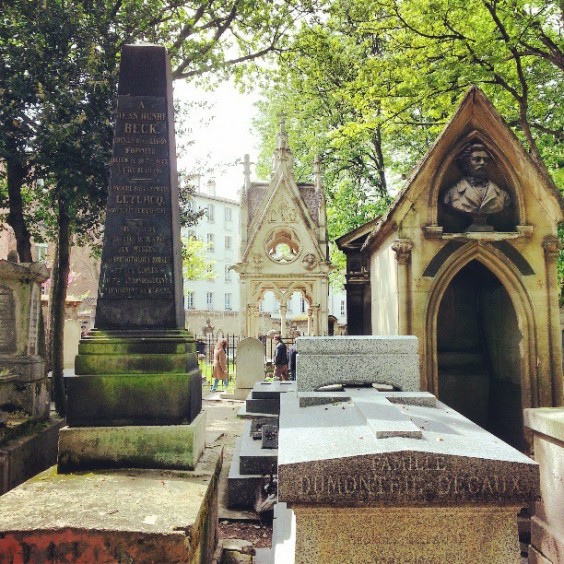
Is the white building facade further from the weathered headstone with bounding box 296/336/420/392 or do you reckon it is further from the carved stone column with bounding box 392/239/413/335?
the weathered headstone with bounding box 296/336/420/392

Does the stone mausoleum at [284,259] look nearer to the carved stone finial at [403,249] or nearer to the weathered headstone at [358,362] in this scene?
the carved stone finial at [403,249]

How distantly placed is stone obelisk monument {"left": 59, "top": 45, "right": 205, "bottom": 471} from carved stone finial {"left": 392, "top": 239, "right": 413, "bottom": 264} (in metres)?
2.94

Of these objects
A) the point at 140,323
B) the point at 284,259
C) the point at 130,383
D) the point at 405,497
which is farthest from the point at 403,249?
the point at 284,259

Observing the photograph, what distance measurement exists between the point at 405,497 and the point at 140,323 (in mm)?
2565

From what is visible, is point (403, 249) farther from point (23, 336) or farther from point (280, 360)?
point (280, 360)

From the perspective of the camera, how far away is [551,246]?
593 centimetres

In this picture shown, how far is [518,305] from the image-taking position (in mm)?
5969

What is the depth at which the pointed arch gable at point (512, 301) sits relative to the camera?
5.88m

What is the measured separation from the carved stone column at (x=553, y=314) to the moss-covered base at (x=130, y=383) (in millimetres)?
4416

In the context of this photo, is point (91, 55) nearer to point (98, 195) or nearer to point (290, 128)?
point (98, 195)

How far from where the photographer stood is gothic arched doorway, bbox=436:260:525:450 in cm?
641

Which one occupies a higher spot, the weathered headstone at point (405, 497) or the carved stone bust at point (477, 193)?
the carved stone bust at point (477, 193)

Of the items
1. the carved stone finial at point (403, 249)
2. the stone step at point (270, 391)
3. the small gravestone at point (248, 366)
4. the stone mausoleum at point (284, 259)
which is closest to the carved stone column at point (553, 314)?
the carved stone finial at point (403, 249)

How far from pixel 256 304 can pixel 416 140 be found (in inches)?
334
